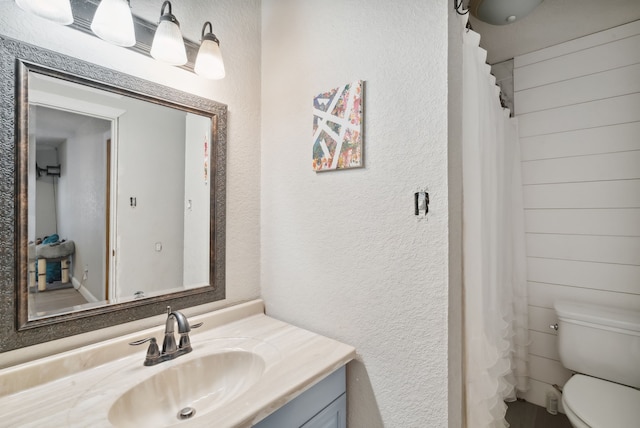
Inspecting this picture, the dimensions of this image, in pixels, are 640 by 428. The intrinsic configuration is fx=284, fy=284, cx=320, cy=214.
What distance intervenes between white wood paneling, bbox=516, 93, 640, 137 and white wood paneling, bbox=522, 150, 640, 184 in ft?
0.61

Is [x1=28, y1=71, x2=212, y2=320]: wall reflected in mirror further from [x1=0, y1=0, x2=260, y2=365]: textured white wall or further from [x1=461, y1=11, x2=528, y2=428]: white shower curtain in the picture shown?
[x1=461, y1=11, x2=528, y2=428]: white shower curtain

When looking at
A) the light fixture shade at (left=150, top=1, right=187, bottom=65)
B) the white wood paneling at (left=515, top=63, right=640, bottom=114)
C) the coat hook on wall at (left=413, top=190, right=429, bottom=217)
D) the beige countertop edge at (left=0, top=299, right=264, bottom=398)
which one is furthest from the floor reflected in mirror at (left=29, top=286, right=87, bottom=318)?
the white wood paneling at (left=515, top=63, right=640, bottom=114)

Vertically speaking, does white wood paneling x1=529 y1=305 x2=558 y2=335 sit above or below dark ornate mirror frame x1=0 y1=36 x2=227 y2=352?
below

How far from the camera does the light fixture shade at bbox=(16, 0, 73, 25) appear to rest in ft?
2.31

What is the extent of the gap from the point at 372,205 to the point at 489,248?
2.23 ft

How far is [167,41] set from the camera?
93cm

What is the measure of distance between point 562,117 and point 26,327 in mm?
2625

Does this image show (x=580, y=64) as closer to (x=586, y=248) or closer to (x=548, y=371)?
(x=586, y=248)

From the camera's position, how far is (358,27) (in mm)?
1027

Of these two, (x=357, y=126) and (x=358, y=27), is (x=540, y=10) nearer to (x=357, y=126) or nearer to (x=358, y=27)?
(x=358, y=27)

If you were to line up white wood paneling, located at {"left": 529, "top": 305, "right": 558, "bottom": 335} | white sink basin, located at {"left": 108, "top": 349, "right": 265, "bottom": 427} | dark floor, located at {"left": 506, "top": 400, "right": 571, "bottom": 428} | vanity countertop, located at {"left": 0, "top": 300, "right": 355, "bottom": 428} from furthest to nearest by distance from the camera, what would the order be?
white wood paneling, located at {"left": 529, "top": 305, "right": 558, "bottom": 335} < dark floor, located at {"left": 506, "top": 400, "right": 571, "bottom": 428} < white sink basin, located at {"left": 108, "top": 349, "right": 265, "bottom": 427} < vanity countertop, located at {"left": 0, "top": 300, "right": 355, "bottom": 428}

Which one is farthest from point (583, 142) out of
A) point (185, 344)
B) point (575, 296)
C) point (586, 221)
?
point (185, 344)

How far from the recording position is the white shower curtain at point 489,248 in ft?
3.37

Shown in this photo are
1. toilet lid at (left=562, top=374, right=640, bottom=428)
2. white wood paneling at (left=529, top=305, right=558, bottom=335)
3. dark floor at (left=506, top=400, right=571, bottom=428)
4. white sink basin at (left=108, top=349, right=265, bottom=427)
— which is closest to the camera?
white sink basin at (left=108, top=349, right=265, bottom=427)
